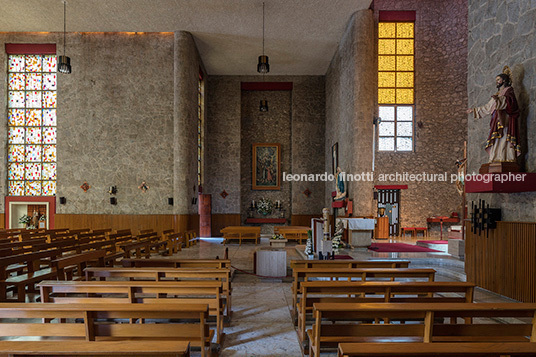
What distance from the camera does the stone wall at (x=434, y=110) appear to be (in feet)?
45.8

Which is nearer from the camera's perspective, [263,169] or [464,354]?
[464,354]

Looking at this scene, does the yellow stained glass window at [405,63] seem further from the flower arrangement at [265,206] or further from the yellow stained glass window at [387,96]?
the flower arrangement at [265,206]

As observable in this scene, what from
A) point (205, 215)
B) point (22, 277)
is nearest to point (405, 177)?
point (205, 215)

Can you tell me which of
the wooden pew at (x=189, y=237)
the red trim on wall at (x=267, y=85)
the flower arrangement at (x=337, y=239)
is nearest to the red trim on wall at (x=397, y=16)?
the red trim on wall at (x=267, y=85)

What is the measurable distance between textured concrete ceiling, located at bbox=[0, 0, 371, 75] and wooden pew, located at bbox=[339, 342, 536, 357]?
11.9m

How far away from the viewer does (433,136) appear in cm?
1402

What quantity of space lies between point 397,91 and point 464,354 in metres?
14.1

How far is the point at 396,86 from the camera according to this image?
46.5ft

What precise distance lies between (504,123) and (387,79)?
982cm

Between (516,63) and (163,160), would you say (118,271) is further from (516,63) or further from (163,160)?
(163,160)

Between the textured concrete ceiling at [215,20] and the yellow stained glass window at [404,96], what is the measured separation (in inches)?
132

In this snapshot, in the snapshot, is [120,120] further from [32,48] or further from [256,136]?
[256,136]

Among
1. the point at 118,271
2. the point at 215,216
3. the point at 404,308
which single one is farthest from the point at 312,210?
the point at 404,308

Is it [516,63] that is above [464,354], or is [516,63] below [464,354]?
above
